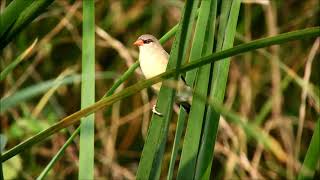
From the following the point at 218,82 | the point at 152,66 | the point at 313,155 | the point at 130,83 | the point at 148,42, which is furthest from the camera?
the point at 130,83

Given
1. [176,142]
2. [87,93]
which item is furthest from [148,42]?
[176,142]

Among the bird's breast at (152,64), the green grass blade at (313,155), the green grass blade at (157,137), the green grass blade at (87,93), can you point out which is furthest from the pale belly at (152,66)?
the green grass blade at (313,155)

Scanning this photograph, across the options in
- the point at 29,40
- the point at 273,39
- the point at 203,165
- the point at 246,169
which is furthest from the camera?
the point at 29,40

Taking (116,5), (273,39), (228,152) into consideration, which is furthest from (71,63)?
(273,39)

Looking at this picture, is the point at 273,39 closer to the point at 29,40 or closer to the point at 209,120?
the point at 209,120

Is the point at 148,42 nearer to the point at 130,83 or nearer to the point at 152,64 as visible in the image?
the point at 152,64

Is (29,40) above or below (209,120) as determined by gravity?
above
